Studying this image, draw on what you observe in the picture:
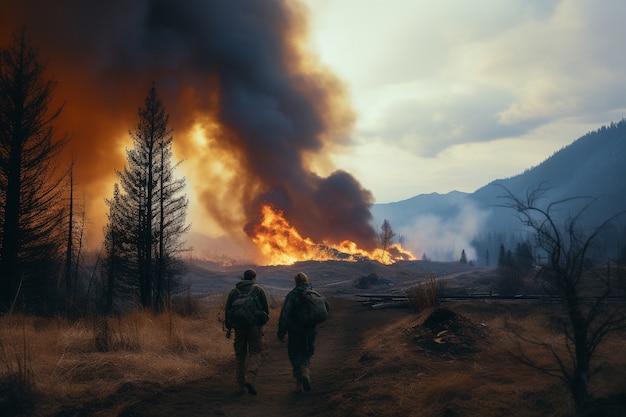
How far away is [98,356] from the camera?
8.63m

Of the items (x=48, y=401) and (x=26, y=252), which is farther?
(x=26, y=252)

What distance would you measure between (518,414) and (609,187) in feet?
735

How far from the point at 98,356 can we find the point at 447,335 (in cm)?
728

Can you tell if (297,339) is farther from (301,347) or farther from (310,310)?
(310,310)

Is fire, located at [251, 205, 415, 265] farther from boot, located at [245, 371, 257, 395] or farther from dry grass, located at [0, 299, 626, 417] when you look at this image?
boot, located at [245, 371, 257, 395]

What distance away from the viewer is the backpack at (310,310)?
8.58 m

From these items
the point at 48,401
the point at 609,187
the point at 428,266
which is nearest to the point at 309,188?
the point at 428,266

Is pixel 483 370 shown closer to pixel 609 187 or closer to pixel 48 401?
pixel 48 401

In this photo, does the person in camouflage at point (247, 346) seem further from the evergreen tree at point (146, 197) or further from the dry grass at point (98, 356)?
the evergreen tree at point (146, 197)

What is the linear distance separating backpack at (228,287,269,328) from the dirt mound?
389 cm

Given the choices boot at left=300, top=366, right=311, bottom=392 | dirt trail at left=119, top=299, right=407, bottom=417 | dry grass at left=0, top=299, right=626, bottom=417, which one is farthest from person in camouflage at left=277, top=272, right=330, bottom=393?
dry grass at left=0, top=299, right=626, bottom=417

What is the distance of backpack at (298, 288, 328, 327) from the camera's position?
8578 millimetres

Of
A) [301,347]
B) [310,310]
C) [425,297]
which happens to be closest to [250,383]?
[301,347]

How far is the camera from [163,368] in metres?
8.73
